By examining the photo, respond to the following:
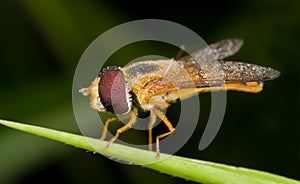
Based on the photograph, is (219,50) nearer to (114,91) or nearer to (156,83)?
(156,83)

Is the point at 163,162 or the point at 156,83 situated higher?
the point at 156,83

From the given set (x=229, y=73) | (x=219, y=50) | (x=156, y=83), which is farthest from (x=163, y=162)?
(x=219, y=50)

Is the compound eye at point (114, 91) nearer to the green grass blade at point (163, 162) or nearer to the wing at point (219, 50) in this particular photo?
the green grass blade at point (163, 162)

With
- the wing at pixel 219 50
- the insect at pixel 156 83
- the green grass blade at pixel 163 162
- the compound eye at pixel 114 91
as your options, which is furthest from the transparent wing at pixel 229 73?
the green grass blade at pixel 163 162

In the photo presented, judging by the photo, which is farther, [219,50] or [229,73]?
[219,50]

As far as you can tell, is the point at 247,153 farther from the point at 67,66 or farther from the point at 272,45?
the point at 67,66

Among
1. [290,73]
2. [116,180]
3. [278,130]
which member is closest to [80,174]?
[116,180]

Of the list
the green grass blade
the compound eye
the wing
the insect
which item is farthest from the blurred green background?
the green grass blade
